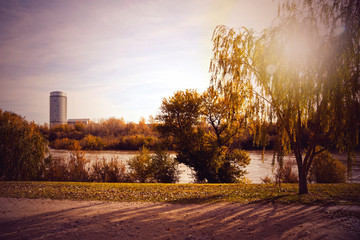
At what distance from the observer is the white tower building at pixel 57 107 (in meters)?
166

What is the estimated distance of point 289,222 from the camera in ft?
20.1

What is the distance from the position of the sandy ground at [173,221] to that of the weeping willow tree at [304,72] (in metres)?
2.88

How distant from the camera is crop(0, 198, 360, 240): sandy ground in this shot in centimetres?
534

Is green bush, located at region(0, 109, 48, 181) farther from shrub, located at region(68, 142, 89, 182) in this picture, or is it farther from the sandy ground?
the sandy ground

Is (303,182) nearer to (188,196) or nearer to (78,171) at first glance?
(188,196)

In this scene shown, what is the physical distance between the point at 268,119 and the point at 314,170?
10.6 m

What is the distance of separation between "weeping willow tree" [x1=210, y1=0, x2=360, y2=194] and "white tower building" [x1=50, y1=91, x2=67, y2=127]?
586 feet

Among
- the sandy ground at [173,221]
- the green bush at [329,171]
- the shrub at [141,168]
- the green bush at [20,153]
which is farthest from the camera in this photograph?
the shrub at [141,168]

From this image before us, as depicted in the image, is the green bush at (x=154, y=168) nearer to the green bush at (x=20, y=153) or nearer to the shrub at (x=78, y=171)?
the shrub at (x=78, y=171)

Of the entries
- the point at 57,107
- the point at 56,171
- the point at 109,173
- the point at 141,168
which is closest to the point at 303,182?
the point at 141,168

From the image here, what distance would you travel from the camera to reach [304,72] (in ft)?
26.5

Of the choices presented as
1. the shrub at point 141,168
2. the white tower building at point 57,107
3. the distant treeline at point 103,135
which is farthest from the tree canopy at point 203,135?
the white tower building at point 57,107

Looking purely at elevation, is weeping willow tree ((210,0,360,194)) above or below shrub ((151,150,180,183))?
above

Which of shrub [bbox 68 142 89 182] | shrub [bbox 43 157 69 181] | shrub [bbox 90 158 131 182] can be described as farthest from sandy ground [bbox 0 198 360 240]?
shrub [bbox 90 158 131 182]
